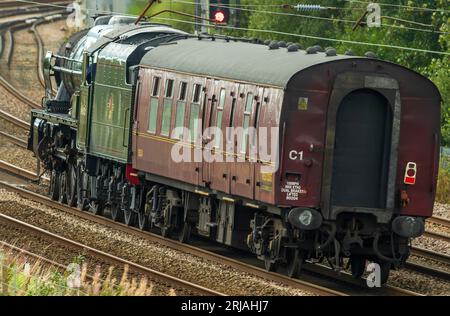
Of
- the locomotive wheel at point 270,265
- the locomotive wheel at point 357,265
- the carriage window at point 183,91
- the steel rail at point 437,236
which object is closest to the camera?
the locomotive wheel at point 270,265

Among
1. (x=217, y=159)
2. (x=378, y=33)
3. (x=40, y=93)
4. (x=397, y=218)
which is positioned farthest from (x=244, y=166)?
(x=40, y=93)

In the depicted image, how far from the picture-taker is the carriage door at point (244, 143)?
2005 centimetres

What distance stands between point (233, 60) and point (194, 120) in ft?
4.22

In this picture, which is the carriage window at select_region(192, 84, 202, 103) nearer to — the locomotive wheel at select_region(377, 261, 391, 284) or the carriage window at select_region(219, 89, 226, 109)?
the carriage window at select_region(219, 89, 226, 109)

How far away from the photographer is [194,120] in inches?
869

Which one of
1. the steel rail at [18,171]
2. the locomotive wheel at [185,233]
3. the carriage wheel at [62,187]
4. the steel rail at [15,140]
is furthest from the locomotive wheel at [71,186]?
the steel rail at [15,140]

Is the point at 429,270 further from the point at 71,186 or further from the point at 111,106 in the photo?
the point at 71,186

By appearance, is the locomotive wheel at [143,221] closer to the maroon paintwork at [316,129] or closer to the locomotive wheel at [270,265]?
the maroon paintwork at [316,129]

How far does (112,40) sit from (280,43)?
5350 millimetres

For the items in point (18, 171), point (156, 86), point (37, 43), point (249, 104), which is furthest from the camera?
point (37, 43)

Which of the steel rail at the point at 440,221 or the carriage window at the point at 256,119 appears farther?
the steel rail at the point at 440,221

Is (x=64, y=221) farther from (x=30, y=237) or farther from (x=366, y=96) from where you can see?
(x=366, y=96)

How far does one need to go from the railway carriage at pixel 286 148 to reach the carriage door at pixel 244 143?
0.05 feet

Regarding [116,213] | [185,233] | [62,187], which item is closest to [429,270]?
[185,233]
